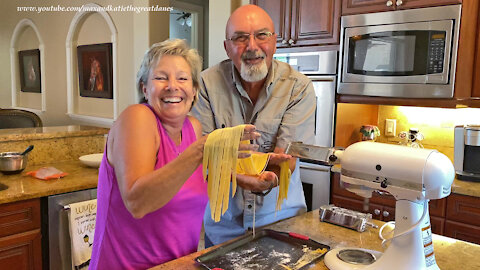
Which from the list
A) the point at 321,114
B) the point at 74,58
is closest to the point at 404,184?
the point at 321,114

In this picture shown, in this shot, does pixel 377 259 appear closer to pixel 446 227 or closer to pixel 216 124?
pixel 216 124

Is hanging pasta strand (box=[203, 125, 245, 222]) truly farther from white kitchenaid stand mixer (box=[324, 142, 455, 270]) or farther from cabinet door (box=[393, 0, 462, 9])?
cabinet door (box=[393, 0, 462, 9])

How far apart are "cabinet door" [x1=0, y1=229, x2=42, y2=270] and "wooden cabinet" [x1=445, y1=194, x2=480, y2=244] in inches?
91.9

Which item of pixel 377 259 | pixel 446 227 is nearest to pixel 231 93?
pixel 377 259

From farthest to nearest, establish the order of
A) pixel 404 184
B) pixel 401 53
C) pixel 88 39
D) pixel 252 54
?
pixel 88 39, pixel 401 53, pixel 252 54, pixel 404 184

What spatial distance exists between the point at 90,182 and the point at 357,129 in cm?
194

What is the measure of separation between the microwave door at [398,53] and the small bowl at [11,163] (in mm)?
2180

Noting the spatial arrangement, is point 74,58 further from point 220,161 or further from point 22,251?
point 220,161

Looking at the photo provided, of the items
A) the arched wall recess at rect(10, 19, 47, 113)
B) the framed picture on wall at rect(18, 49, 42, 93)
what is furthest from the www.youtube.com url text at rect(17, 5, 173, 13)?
the framed picture on wall at rect(18, 49, 42, 93)

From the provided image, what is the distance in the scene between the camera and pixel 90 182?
7.72 feet

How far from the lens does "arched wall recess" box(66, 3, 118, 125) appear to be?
16.6 ft

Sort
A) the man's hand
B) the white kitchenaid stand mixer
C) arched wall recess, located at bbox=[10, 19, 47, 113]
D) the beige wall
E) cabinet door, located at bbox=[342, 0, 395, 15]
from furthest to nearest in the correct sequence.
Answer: arched wall recess, located at bbox=[10, 19, 47, 113], the beige wall, cabinet door, located at bbox=[342, 0, 395, 15], the man's hand, the white kitchenaid stand mixer

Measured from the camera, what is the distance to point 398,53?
8.51 ft

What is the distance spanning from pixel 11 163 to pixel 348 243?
202 cm
